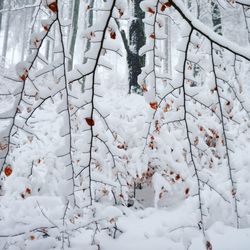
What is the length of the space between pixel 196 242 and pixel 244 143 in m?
1.88

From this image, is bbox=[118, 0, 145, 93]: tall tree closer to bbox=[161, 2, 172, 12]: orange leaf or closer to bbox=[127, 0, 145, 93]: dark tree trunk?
bbox=[127, 0, 145, 93]: dark tree trunk

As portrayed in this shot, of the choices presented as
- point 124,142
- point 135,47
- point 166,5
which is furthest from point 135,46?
point 166,5

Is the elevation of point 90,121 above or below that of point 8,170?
above

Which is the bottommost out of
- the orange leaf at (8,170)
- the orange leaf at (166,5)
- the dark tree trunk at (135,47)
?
the orange leaf at (8,170)

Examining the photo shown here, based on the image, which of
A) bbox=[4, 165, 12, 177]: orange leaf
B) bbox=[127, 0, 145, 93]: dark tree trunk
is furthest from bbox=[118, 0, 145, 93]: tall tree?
bbox=[4, 165, 12, 177]: orange leaf

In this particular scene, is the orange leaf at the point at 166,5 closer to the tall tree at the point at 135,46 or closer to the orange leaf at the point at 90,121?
the orange leaf at the point at 90,121

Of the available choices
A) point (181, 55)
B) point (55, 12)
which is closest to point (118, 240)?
point (181, 55)

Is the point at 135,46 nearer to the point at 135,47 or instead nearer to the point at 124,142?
the point at 135,47

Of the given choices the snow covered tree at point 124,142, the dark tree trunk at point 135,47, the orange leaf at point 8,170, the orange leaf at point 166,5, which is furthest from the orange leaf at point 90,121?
the dark tree trunk at point 135,47

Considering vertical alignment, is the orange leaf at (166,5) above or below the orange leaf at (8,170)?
above

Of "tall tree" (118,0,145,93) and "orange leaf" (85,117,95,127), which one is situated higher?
"tall tree" (118,0,145,93)

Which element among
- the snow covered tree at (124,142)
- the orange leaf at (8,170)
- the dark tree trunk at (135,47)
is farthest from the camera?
the dark tree trunk at (135,47)

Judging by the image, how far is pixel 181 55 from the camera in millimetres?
1276

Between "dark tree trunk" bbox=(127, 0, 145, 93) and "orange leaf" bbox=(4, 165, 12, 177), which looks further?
"dark tree trunk" bbox=(127, 0, 145, 93)
